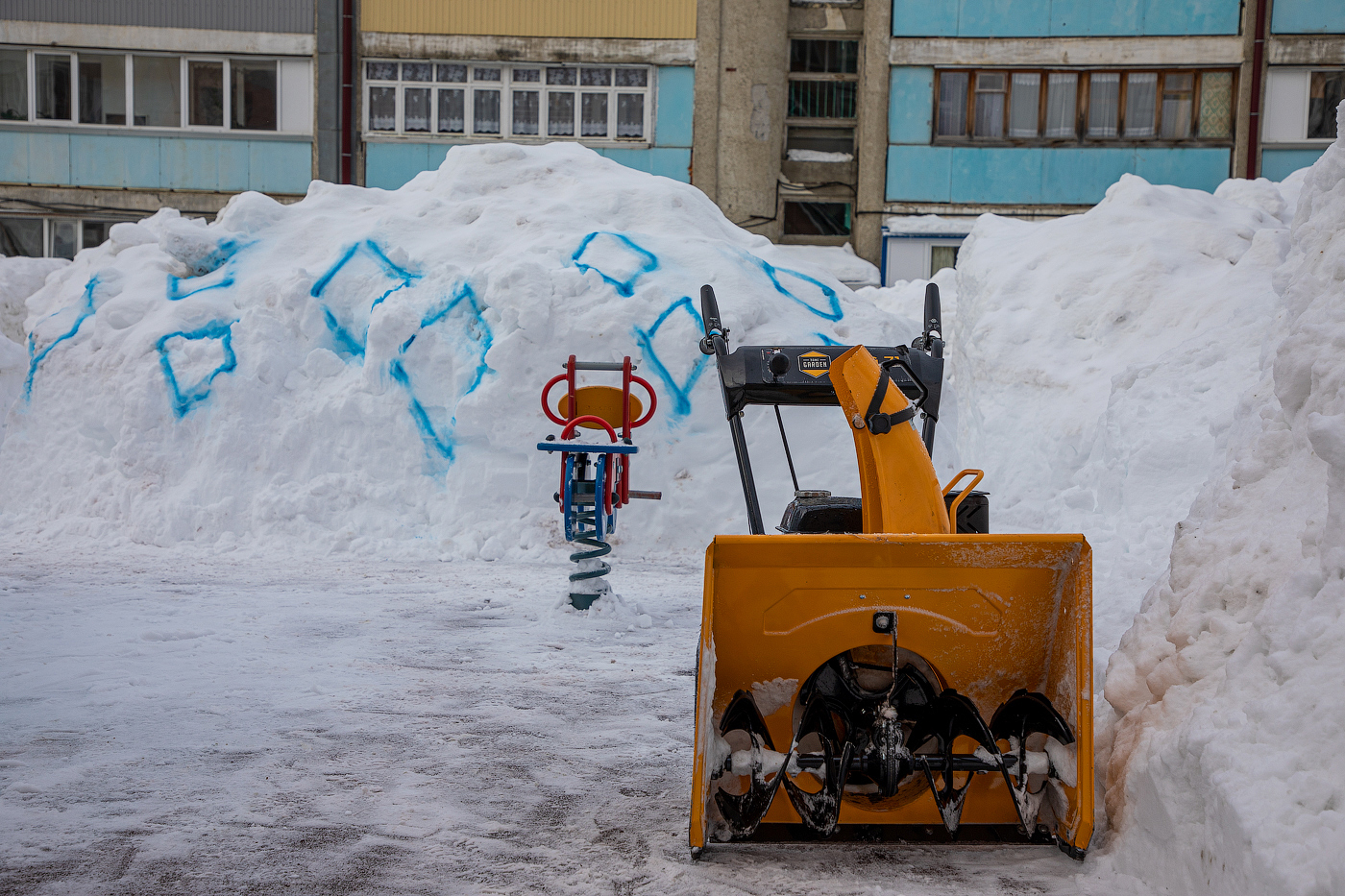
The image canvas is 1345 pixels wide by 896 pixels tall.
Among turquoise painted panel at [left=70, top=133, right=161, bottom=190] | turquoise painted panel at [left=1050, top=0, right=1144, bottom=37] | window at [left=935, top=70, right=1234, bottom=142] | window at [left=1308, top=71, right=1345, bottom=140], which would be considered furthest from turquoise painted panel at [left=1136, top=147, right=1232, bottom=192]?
turquoise painted panel at [left=70, top=133, right=161, bottom=190]

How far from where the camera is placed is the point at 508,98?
21.4 meters

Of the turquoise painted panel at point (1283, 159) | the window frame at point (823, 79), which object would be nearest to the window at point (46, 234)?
the window frame at point (823, 79)

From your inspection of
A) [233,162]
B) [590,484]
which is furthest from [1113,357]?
[233,162]

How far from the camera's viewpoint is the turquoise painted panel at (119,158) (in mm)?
21578

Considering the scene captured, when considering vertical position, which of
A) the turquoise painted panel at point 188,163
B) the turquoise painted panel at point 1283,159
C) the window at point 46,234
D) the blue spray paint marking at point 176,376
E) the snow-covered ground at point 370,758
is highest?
the turquoise painted panel at point 1283,159

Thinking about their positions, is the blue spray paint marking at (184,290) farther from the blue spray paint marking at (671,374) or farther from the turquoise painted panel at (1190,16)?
the turquoise painted panel at (1190,16)

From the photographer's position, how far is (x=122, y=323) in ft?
33.5

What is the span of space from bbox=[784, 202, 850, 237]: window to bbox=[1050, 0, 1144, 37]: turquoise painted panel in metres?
5.08

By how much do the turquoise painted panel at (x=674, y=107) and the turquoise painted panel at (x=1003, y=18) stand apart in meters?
5.14

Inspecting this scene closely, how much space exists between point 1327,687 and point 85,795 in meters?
3.42

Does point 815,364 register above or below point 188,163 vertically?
below

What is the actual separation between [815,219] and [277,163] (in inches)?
416

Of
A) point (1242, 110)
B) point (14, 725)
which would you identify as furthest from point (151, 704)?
point (1242, 110)

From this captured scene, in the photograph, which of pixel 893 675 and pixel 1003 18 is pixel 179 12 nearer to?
pixel 1003 18
